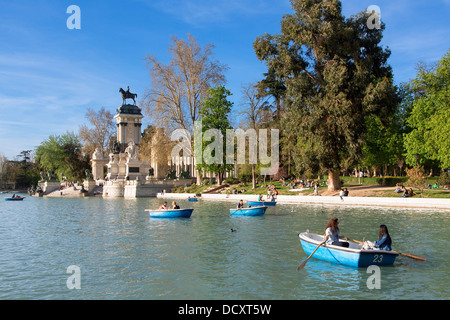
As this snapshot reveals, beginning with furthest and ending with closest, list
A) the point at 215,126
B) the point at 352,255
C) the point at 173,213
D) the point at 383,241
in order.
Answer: the point at 215,126 < the point at 173,213 < the point at 383,241 < the point at 352,255

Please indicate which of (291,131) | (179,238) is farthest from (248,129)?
(179,238)

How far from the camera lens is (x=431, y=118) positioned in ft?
132

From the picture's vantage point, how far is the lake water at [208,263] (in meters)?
11.8

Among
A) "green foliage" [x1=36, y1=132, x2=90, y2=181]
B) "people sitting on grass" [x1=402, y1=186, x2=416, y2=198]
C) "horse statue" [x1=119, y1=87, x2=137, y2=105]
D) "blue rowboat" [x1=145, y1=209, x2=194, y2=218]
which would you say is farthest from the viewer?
"green foliage" [x1=36, y1=132, x2=90, y2=181]

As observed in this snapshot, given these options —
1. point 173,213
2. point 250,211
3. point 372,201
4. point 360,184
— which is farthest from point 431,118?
point 173,213

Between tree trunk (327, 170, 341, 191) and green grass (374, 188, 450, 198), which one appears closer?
green grass (374, 188, 450, 198)

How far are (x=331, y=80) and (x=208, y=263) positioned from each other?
100 ft

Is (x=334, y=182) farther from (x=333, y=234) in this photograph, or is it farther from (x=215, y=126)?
(x=333, y=234)

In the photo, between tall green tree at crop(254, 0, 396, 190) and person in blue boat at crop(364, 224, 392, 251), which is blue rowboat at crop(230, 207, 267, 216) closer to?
tall green tree at crop(254, 0, 396, 190)

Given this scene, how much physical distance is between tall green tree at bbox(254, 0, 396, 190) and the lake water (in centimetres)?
1643

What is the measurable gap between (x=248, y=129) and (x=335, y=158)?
60.4 ft

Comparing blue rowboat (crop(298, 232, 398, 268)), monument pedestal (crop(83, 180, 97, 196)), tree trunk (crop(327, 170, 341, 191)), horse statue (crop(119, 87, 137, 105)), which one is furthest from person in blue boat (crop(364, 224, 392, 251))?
horse statue (crop(119, 87, 137, 105))

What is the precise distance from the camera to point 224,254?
1683 cm

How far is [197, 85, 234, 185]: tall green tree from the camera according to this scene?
6038 centimetres
